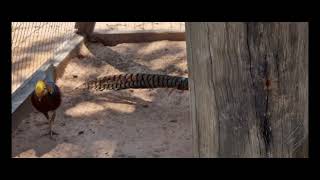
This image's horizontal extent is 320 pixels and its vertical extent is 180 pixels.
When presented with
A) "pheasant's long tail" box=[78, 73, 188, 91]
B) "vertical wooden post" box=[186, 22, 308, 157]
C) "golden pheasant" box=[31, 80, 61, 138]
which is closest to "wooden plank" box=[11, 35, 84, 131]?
"golden pheasant" box=[31, 80, 61, 138]

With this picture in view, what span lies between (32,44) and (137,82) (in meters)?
1.81

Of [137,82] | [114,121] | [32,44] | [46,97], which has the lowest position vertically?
[114,121]

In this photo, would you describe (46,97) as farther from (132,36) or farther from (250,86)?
(250,86)

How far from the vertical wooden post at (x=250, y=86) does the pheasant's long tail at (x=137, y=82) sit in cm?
358

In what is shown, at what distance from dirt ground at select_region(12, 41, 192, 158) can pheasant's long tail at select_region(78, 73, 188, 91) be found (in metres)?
0.10

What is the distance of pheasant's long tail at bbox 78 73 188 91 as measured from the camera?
5.16 meters

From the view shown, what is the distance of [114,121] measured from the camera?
15.7 feet

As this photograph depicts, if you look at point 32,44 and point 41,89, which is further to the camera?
point 32,44

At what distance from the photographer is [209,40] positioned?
57.1 inches

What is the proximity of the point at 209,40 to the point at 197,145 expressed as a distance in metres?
0.37

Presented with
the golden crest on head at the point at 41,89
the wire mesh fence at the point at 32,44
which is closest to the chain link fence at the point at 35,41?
the wire mesh fence at the point at 32,44

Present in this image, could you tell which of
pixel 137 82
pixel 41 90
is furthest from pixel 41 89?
pixel 137 82

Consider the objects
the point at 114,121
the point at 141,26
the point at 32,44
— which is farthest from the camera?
the point at 141,26

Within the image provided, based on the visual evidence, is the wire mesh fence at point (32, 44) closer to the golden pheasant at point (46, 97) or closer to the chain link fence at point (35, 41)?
the chain link fence at point (35, 41)
